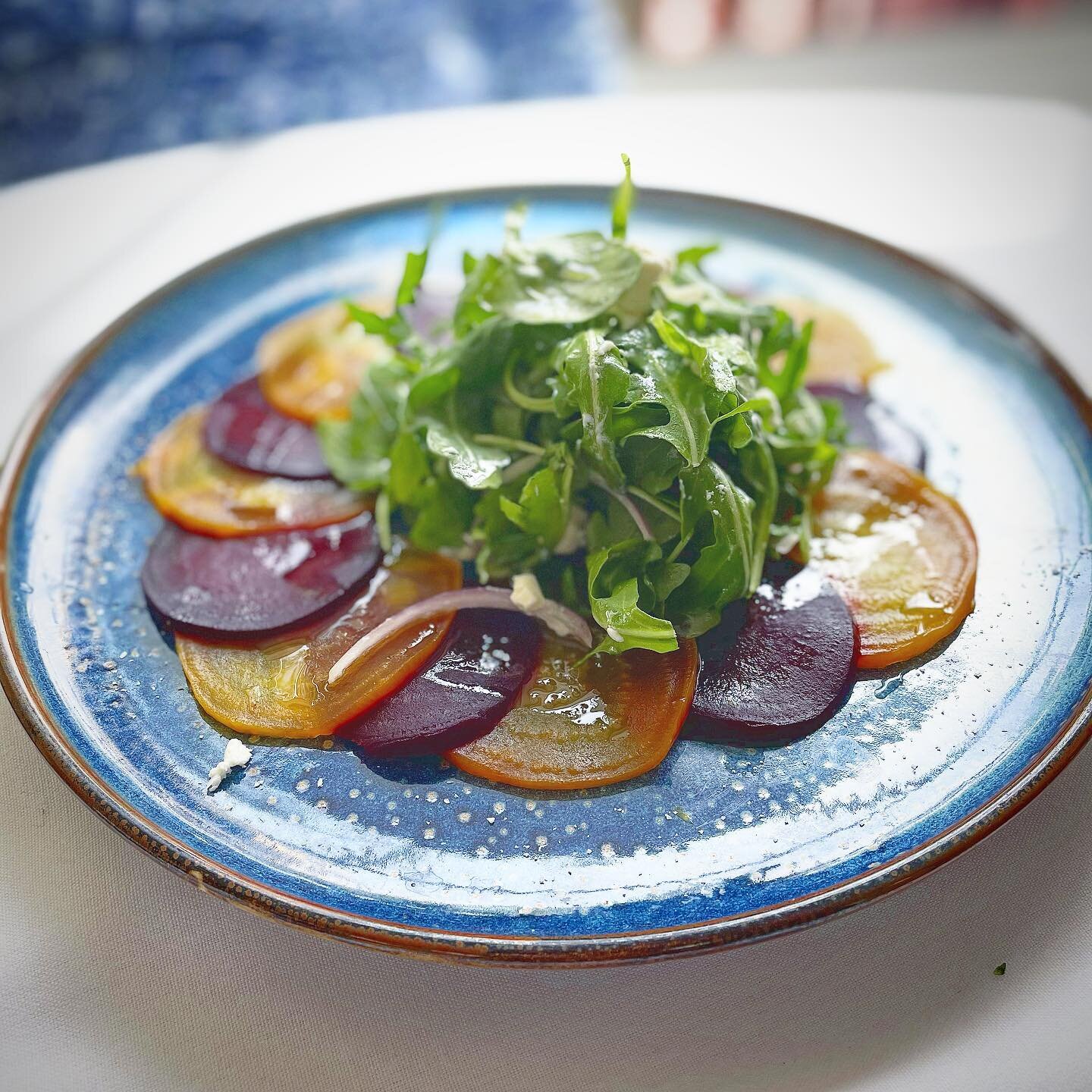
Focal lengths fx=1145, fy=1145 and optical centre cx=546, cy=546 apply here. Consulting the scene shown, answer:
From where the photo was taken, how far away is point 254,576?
7.06ft

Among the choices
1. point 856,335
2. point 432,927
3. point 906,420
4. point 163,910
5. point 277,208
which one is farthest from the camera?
point 277,208

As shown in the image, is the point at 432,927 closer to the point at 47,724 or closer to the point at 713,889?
the point at 713,889

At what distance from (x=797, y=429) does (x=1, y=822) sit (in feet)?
5.31

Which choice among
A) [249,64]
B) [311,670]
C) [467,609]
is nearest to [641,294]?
[467,609]

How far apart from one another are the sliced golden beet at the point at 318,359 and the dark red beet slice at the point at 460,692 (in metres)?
0.78

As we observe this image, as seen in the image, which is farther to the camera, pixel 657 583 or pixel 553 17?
pixel 553 17

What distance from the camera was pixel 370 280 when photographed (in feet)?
9.68

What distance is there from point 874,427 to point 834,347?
0.96 ft

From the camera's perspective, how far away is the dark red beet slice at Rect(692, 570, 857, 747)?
1863mm

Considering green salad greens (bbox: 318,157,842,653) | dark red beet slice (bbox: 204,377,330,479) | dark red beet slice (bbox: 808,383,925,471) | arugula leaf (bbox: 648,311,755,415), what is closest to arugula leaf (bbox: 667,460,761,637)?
green salad greens (bbox: 318,157,842,653)

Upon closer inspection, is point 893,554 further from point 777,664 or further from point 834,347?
point 834,347

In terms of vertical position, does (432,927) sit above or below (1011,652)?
below

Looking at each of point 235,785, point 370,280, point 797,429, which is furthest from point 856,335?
point 235,785

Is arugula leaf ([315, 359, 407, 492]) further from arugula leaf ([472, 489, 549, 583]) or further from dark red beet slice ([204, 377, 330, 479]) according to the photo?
arugula leaf ([472, 489, 549, 583])
